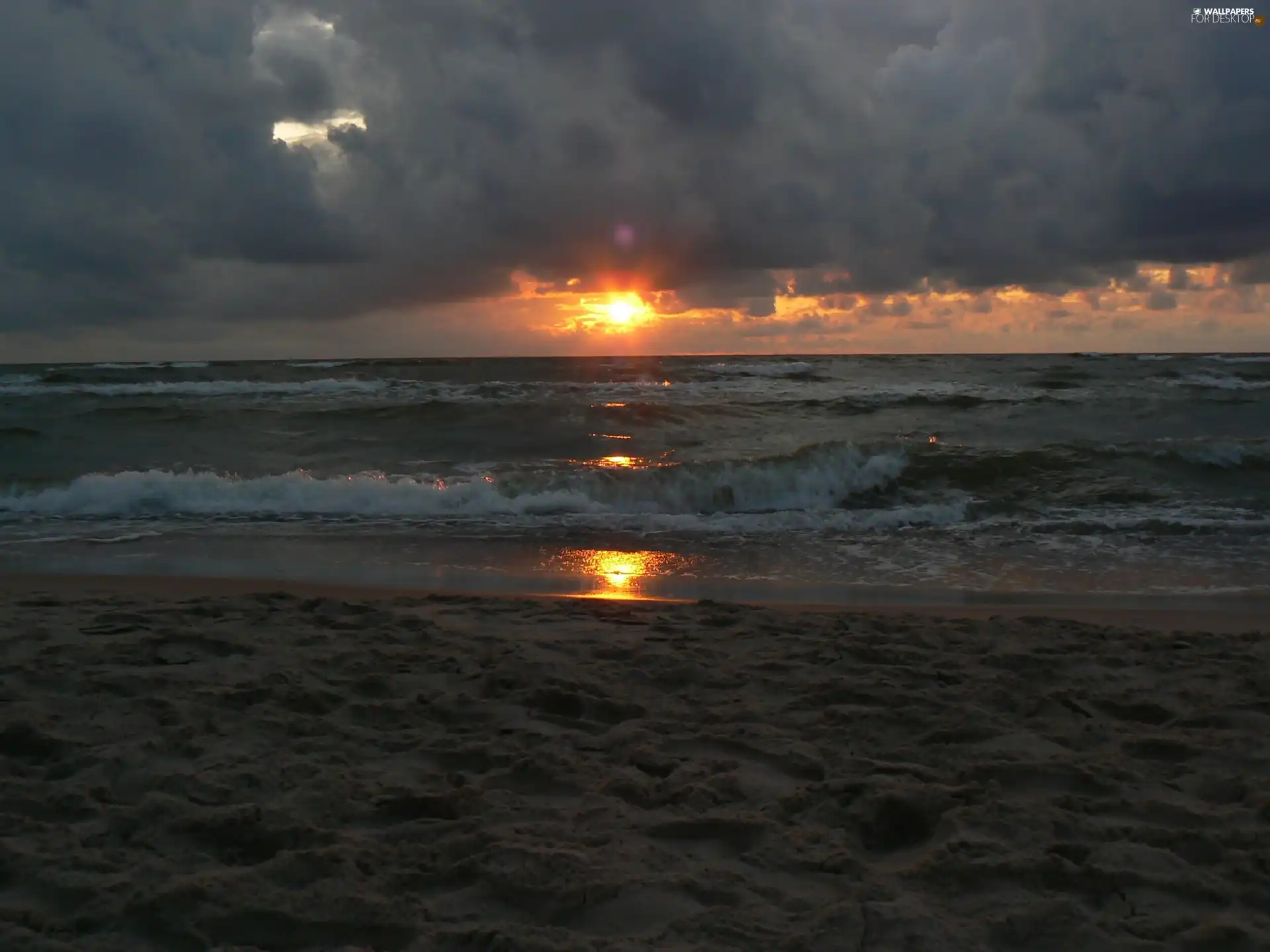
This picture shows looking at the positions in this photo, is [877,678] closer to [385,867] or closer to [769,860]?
[769,860]

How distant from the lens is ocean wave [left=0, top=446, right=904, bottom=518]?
10133 millimetres

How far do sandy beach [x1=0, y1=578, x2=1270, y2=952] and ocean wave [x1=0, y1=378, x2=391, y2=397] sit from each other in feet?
79.3

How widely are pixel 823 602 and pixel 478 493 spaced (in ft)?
17.8

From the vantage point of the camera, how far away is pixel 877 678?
13.7 ft

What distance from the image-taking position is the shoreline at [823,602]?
5.66 m

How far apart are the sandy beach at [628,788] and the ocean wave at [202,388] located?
24.2 meters

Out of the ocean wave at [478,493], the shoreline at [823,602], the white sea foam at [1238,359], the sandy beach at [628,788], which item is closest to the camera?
the sandy beach at [628,788]

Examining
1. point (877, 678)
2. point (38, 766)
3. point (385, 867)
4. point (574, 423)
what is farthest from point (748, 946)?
point (574, 423)

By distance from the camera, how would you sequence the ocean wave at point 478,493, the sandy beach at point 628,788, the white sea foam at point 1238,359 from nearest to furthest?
the sandy beach at point 628,788
the ocean wave at point 478,493
the white sea foam at point 1238,359

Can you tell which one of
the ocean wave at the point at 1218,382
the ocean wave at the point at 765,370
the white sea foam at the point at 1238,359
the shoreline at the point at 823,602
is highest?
the ocean wave at the point at 765,370

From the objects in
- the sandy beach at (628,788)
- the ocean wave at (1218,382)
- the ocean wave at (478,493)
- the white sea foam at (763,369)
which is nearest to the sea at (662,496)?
the ocean wave at (478,493)

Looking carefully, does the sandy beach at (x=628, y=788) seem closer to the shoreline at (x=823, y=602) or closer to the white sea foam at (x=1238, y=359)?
the shoreline at (x=823, y=602)

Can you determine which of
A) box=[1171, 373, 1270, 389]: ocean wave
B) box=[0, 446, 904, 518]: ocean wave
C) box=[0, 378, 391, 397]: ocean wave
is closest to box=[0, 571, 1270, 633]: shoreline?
box=[0, 446, 904, 518]: ocean wave

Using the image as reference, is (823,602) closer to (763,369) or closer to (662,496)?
(662,496)
